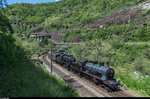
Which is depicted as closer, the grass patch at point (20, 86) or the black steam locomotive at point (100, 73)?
the grass patch at point (20, 86)

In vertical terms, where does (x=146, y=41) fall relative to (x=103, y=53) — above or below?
above

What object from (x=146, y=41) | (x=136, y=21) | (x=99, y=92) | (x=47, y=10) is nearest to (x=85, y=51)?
(x=146, y=41)

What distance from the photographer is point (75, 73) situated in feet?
91.5

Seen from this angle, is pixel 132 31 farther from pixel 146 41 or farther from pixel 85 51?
pixel 85 51

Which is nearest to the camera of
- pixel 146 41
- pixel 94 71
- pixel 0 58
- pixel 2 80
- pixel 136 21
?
pixel 2 80

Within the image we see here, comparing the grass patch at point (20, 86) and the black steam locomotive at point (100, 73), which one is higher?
the grass patch at point (20, 86)

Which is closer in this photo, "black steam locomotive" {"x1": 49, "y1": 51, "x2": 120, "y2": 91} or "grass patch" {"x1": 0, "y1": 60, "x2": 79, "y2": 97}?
"grass patch" {"x1": 0, "y1": 60, "x2": 79, "y2": 97}

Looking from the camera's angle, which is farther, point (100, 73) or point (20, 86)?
point (100, 73)

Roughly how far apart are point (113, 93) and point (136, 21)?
52822mm

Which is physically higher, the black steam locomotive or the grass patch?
the grass patch

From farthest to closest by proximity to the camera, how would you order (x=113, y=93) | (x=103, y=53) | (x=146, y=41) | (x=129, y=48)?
(x=146, y=41), (x=129, y=48), (x=103, y=53), (x=113, y=93)

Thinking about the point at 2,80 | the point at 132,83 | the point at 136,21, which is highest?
the point at 136,21

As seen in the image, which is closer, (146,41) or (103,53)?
(103,53)

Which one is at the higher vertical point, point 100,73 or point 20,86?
point 20,86
